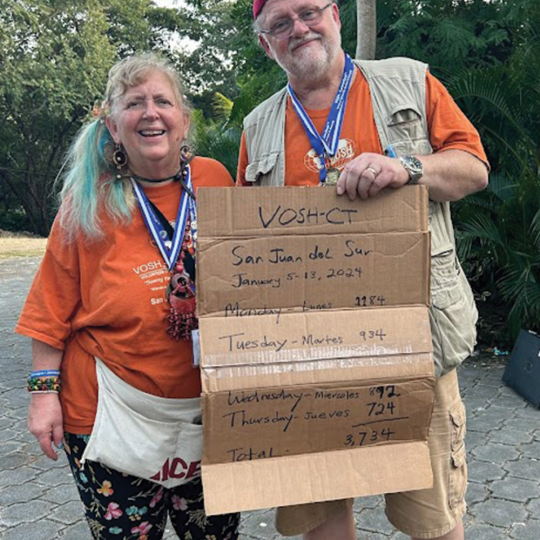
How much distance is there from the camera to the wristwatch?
1.81m

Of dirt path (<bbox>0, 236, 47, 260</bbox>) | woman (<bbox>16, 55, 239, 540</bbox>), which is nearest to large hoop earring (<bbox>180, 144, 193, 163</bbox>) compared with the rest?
woman (<bbox>16, 55, 239, 540</bbox>)

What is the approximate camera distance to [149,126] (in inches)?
81.8

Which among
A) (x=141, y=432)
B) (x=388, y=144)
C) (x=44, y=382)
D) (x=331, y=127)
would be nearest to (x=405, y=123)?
(x=388, y=144)

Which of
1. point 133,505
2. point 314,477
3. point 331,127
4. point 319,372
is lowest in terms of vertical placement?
point 133,505

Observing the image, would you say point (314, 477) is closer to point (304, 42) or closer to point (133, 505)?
point (133, 505)

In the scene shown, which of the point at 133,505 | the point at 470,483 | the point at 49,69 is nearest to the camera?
the point at 133,505

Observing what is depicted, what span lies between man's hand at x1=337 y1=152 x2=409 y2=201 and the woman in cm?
60

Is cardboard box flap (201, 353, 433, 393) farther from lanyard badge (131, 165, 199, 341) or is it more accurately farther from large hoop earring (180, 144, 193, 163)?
large hoop earring (180, 144, 193, 163)

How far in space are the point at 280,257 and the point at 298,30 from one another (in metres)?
0.81

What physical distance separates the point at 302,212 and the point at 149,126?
2.10ft

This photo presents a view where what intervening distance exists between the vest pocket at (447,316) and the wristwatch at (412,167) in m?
0.33

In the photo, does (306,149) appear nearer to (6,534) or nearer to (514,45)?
(6,534)

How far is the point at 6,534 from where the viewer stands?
11.7 ft

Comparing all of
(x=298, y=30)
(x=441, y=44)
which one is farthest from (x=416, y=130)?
(x=441, y=44)
